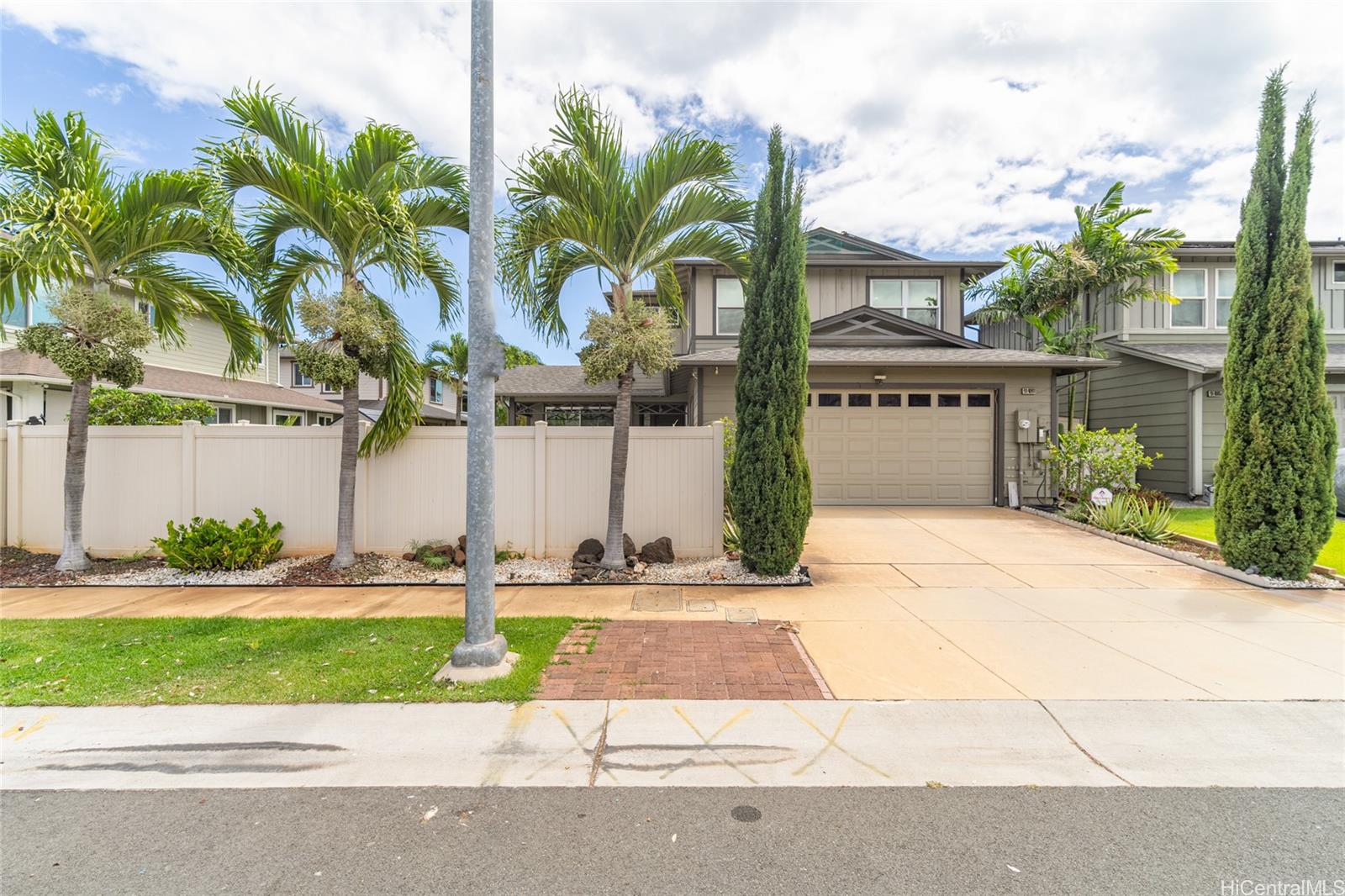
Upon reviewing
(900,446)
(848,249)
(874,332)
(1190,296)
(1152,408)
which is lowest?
(900,446)

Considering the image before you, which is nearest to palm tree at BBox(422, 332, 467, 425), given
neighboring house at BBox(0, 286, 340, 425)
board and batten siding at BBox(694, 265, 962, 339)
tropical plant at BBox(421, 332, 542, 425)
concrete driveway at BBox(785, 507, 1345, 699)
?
tropical plant at BBox(421, 332, 542, 425)

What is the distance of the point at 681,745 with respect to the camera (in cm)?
327

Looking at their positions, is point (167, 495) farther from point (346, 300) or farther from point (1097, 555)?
point (1097, 555)

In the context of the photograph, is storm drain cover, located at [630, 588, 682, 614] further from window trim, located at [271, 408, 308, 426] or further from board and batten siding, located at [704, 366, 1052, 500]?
window trim, located at [271, 408, 308, 426]

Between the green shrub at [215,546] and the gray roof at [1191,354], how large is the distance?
1683cm

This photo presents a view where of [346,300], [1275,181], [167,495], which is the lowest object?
[167,495]

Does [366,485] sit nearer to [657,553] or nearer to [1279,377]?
[657,553]

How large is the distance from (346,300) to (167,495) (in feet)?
12.9

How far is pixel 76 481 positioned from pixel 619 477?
6.51 metres

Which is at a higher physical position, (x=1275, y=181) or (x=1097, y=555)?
(x=1275, y=181)

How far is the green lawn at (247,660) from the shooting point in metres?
3.85

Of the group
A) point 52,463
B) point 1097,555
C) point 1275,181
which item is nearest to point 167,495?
Result: point 52,463

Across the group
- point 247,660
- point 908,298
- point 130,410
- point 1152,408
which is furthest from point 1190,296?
point 130,410

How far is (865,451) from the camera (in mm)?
11977
